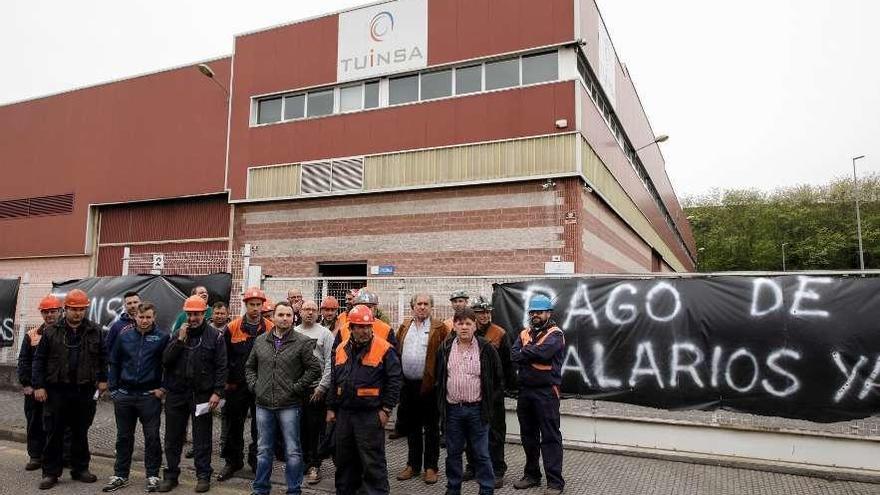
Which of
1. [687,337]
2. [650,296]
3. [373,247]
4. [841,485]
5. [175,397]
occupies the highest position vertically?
[373,247]

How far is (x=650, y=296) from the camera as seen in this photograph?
7.39m

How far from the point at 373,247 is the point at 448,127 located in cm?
397

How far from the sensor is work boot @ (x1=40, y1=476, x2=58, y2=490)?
6.07 m

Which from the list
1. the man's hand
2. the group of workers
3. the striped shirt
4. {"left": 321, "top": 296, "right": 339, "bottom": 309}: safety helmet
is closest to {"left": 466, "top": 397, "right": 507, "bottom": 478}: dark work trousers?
the group of workers

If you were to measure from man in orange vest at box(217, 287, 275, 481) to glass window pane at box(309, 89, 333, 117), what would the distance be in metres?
11.8

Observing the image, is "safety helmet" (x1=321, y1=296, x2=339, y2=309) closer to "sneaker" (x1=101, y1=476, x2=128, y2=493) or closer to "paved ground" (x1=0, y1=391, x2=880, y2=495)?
"paved ground" (x1=0, y1=391, x2=880, y2=495)

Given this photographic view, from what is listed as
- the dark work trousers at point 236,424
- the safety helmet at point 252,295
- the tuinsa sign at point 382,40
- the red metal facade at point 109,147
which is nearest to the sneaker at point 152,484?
the dark work trousers at point 236,424

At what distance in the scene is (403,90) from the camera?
16.5m

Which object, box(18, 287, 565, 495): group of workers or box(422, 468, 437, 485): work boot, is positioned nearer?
box(18, 287, 565, 495): group of workers

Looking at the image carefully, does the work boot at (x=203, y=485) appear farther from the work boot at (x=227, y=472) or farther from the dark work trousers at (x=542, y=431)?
the dark work trousers at (x=542, y=431)

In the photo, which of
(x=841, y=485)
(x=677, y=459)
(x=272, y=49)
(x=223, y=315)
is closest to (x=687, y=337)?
(x=677, y=459)

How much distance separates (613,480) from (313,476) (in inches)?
129

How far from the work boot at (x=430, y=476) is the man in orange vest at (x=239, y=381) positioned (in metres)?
2.08

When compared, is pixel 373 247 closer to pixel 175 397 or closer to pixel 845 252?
pixel 175 397
